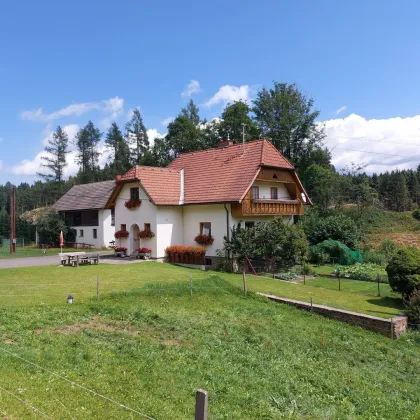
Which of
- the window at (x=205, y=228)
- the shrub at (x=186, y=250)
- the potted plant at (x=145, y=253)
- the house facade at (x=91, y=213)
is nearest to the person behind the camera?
the shrub at (x=186, y=250)

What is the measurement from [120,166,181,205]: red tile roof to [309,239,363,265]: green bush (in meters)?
10.2

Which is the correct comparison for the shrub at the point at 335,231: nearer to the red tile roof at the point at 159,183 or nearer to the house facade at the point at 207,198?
the house facade at the point at 207,198

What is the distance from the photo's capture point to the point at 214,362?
8695 mm

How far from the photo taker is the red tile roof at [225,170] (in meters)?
24.5

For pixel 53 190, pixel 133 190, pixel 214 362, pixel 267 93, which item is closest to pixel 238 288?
pixel 214 362

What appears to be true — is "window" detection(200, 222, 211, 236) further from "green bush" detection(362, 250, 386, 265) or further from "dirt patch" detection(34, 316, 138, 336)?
"dirt patch" detection(34, 316, 138, 336)

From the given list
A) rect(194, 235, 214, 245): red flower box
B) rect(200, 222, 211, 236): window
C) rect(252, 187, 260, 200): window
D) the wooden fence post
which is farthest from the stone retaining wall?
rect(252, 187, 260, 200): window

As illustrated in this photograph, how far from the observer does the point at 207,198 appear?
25.0 m

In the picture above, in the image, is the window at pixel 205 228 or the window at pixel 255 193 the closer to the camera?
the window at pixel 205 228

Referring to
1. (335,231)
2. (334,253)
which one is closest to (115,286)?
(334,253)

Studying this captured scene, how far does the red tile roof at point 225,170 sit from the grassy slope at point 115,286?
5.70 m

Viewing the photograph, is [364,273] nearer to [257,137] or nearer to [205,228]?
[205,228]

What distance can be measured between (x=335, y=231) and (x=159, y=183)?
13.8 m

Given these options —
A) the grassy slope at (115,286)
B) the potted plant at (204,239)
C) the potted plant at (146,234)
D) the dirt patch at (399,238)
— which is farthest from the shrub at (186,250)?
the dirt patch at (399,238)
